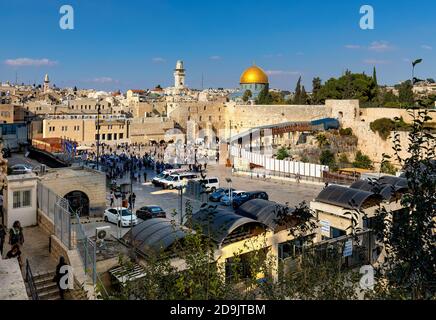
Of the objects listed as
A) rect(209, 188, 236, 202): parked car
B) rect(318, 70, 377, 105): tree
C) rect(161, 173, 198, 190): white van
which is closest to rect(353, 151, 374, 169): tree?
rect(318, 70, 377, 105): tree

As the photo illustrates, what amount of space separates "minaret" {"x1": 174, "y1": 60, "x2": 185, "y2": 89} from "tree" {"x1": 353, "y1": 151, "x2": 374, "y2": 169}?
4664cm

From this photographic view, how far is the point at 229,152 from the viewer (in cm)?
2991

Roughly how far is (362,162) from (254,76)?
3296 centimetres

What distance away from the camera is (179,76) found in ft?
240

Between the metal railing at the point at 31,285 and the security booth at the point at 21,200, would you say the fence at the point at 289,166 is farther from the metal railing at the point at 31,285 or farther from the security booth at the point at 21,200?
the metal railing at the point at 31,285

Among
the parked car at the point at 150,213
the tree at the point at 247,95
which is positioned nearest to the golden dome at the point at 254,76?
the tree at the point at 247,95

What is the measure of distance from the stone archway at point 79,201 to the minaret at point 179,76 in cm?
6244

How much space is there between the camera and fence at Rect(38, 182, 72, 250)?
6.33m

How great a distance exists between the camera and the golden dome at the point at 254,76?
59625 mm

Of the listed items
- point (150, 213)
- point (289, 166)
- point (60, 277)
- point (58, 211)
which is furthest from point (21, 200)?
point (289, 166)

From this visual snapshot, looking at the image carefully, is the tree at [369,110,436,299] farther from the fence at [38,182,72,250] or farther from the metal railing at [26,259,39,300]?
the fence at [38,182,72,250]
